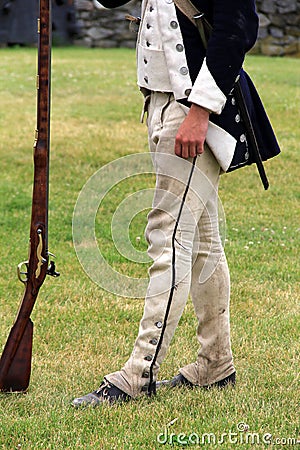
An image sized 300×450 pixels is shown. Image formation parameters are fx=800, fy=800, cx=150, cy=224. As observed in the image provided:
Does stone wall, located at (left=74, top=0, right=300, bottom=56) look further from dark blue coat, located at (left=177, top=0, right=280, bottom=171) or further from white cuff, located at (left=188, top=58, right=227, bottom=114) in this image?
white cuff, located at (left=188, top=58, right=227, bottom=114)

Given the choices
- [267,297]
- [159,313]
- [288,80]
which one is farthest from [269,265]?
[288,80]

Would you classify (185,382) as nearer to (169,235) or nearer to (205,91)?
(169,235)

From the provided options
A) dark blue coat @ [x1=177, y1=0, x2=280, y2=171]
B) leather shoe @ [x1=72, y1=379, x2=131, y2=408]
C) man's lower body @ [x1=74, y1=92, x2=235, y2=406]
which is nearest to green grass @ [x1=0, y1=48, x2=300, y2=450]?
leather shoe @ [x1=72, y1=379, x2=131, y2=408]

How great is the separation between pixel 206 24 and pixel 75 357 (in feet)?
5.64

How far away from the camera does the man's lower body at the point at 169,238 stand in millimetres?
3037

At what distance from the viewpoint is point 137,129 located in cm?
955

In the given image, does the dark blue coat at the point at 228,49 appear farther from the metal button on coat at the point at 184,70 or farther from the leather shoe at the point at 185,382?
the leather shoe at the point at 185,382

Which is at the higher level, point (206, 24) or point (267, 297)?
point (206, 24)

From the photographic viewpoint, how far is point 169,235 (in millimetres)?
3051

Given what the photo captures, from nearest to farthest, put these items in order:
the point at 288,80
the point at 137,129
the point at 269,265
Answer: the point at 269,265 < the point at 137,129 < the point at 288,80

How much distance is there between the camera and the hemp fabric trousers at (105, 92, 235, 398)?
9.96 ft

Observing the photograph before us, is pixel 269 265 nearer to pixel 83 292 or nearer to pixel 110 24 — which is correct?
pixel 83 292

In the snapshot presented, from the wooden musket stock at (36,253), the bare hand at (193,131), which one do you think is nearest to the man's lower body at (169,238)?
the bare hand at (193,131)

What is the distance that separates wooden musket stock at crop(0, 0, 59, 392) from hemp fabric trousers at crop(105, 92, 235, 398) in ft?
1.24
